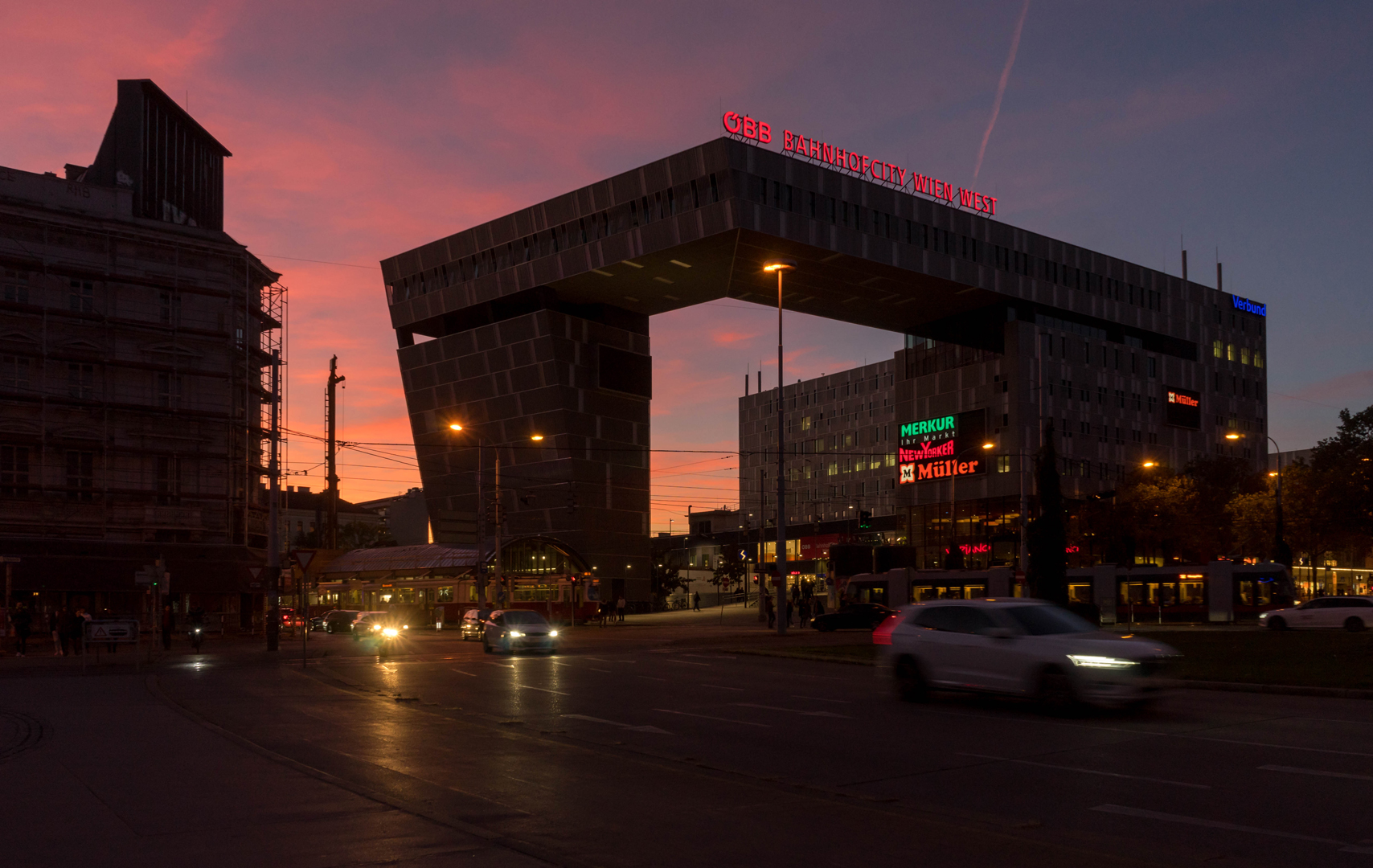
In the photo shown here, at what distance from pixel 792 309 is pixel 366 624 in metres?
45.5

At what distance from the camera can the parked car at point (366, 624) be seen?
4325 cm

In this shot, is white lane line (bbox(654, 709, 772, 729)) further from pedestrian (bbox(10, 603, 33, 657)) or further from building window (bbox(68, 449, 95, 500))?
building window (bbox(68, 449, 95, 500))

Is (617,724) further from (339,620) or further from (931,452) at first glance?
(931,452)

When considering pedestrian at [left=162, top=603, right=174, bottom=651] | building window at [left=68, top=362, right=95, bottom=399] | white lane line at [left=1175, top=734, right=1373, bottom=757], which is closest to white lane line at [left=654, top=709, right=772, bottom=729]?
white lane line at [left=1175, top=734, right=1373, bottom=757]

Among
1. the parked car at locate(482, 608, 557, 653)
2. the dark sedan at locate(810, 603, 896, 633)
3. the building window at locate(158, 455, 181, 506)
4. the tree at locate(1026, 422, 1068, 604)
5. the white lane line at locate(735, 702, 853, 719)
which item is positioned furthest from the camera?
the building window at locate(158, 455, 181, 506)

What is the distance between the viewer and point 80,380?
2096 inches

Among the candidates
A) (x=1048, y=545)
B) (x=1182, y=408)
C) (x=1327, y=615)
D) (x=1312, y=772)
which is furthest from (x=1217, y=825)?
(x=1182, y=408)

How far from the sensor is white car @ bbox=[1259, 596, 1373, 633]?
4178 cm

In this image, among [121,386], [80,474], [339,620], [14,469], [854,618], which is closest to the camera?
[854,618]

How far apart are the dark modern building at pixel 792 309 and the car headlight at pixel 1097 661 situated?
2130 inches

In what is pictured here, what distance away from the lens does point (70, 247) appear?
2092 inches

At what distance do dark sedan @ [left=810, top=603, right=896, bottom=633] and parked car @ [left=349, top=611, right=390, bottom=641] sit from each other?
18.9m

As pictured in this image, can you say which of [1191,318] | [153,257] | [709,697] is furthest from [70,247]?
[1191,318]

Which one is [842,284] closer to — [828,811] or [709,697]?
[709,697]
